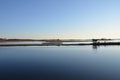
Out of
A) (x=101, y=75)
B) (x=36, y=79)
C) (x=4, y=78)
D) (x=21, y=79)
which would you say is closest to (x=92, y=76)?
(x=101, y=75)

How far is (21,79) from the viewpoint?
46.0ft

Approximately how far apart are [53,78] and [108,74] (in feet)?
13.2

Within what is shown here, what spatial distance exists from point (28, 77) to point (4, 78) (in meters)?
1.52

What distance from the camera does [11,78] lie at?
14398mm

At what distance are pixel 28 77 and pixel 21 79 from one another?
2.39ft

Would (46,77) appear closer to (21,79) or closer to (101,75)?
(21,79)

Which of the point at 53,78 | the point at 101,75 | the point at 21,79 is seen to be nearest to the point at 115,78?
the point at 101,75

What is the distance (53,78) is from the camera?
47.1 ft

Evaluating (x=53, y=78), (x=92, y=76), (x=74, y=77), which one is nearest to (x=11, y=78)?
(x=53, y=78)

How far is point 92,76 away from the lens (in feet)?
49.1

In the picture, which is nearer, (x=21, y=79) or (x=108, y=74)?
(x=21, y=79)

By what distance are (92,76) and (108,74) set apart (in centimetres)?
144

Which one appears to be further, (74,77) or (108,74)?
(108,74)

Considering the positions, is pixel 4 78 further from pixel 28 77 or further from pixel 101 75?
pixel 101 75
